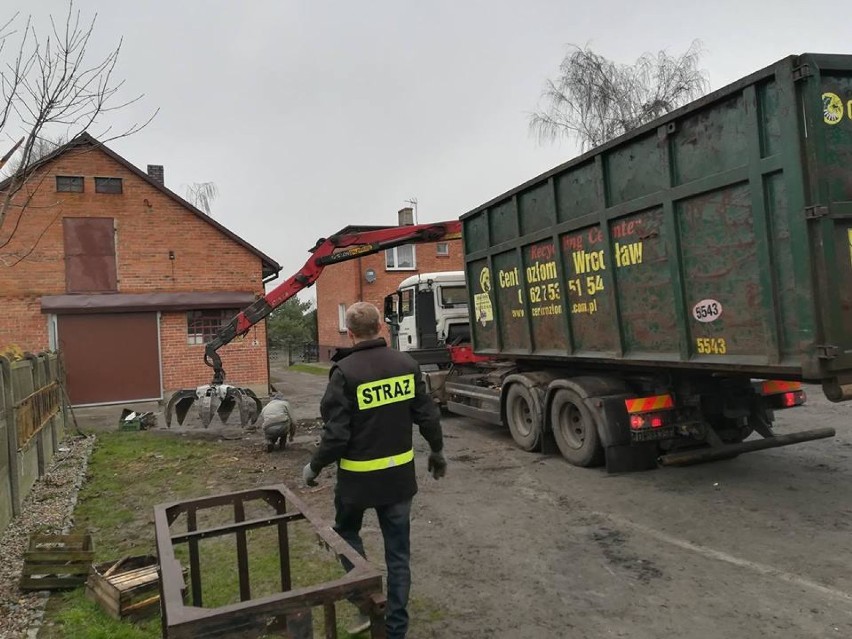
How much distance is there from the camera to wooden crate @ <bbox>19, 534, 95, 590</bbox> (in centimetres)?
421

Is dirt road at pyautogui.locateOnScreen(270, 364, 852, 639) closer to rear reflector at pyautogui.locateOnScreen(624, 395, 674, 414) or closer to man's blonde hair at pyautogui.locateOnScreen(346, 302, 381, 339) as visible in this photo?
rear reflector at pyautogui.locateOnScreen(624, 395, 674, 414)

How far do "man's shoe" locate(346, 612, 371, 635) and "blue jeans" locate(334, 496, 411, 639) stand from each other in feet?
1.00

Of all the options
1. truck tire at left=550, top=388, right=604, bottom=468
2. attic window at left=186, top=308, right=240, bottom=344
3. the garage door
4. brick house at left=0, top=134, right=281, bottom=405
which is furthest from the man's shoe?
the garage door

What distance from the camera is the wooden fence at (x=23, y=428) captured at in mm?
5531

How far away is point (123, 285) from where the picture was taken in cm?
1524

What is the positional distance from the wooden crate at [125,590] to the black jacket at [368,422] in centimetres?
137

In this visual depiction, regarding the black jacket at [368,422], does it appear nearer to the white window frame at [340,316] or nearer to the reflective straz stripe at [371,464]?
the reflective straz stripe at [371,464]

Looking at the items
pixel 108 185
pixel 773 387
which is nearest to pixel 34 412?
pixel 773 387

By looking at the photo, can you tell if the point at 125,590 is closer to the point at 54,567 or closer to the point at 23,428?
the point at 54,567

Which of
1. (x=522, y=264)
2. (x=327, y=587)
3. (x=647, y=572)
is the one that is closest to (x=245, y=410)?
(x=522, y=264)

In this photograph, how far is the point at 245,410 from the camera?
1076 cm

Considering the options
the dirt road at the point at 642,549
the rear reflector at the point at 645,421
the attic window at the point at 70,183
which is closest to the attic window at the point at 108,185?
the attic window at the point at 70,183

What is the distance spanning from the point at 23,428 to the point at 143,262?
381 inches

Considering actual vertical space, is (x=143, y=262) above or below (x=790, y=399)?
above
